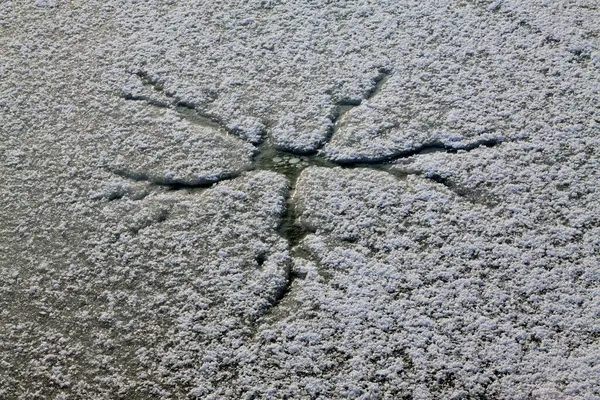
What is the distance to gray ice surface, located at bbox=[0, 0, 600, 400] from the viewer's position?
1.43 metres

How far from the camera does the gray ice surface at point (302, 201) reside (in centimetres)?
Result: 143

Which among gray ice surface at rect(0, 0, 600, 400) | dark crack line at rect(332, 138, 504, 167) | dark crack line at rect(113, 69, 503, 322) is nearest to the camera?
gray ice surface at rect(0, 0, 600, 400)

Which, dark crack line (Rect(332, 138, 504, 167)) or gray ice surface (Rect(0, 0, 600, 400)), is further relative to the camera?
dark crack line (Rect(332, 138, 504, 167))

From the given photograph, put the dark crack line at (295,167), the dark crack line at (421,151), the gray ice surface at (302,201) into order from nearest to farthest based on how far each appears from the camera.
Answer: the gray ice surface at (302,201) < the dark crack line at (295,167) < the dark crack line at (421,151)

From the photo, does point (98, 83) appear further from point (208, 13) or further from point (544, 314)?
point (544, 314)

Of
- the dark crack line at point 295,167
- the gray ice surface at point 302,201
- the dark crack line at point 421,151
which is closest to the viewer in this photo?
the gray ice surface at point 302,201

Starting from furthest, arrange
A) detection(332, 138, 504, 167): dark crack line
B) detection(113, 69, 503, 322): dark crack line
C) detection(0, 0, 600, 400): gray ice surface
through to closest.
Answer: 1. detection(332, 138, 504, 167): dark crack line
2. detection(113, 69, 503, 322): dark crack line
3. detection(0, 0, 600, 400): gray ice surface

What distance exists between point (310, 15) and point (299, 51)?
0.17m

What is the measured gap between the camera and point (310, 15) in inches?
86.7

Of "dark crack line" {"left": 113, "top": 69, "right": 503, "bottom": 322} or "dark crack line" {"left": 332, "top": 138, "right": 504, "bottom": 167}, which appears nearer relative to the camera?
"dark crack line" {"left": 113, "top": 69, "right": 503, "bottom": 322}

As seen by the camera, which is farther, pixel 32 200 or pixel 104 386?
pixel 32 200

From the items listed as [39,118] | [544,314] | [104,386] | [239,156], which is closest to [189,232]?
[239,156]

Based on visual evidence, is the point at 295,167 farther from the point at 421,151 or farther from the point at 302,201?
the point at 421,151

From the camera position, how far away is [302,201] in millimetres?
1692
